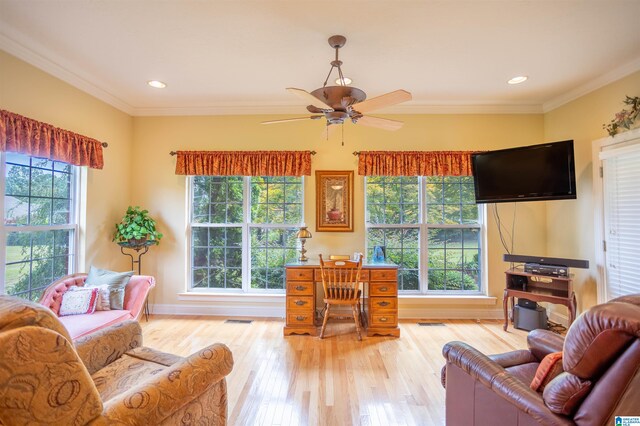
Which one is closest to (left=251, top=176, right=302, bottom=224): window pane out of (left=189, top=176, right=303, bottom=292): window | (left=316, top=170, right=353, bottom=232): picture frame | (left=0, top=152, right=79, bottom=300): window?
(left=189, top=176, right=303, bottom=292): window

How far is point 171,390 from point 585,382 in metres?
1.55

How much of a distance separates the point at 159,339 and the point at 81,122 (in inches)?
98.2

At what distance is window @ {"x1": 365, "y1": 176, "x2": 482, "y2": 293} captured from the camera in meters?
3.93

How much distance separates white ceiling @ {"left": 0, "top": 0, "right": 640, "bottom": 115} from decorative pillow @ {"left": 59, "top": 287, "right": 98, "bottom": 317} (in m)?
2.10

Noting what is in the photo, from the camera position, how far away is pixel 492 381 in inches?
49.7

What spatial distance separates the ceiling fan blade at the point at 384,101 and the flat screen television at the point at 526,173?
1890mm

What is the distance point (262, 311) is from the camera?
3.89 meters

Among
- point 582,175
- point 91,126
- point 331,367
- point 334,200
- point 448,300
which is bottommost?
point 331,367

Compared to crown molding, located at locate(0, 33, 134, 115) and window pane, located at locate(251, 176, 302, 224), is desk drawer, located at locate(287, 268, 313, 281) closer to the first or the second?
window pane, located at locate(251, 176, 302, 224)

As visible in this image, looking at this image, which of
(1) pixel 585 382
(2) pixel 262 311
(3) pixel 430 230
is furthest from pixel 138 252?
(1) pixel 585 382

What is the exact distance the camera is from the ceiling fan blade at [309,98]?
197 cm

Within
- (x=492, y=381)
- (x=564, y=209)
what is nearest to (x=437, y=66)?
(x=564, y=209)

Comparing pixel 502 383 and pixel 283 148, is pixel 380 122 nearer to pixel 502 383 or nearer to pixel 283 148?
pixel 283 148

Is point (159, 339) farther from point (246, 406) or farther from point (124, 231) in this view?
point (246, 406)
